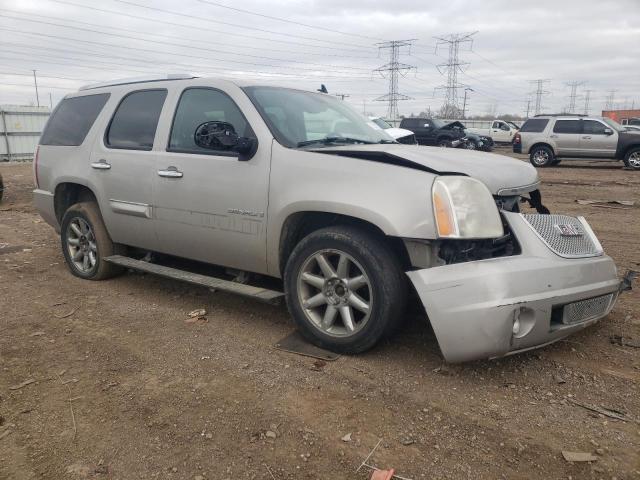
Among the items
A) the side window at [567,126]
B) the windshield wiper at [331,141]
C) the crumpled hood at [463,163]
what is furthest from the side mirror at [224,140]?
the side window at [567,126]

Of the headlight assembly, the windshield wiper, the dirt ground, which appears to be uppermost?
the windshield wiper

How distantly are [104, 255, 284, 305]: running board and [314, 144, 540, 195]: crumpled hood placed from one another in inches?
41.7

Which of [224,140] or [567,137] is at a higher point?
[224,140]

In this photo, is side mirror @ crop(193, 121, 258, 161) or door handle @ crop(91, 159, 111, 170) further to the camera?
door handle @ crop(91, 159, 111, 170)

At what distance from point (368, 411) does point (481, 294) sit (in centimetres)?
87

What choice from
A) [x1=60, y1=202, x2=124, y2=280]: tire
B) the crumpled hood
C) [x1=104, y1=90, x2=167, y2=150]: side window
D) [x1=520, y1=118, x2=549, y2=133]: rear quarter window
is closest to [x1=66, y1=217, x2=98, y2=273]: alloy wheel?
[x1=60, y1=202, x2=124, y2=280]: tire

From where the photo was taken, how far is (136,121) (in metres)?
4.68

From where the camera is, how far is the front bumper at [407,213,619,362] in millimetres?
2854

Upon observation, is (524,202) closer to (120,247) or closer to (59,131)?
(120,247)

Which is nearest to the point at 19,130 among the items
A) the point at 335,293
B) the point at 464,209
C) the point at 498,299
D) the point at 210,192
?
the point at 210,192

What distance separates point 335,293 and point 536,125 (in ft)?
59.1

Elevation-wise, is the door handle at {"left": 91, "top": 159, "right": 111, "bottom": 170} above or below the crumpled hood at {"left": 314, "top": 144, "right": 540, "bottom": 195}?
below

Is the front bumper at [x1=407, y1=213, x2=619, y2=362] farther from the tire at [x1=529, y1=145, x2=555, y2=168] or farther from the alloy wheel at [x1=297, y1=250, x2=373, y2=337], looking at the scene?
the tire at [x1=529, y1=145, x2=555, y2=168]

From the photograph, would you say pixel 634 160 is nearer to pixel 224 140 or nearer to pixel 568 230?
pixel 568 230
